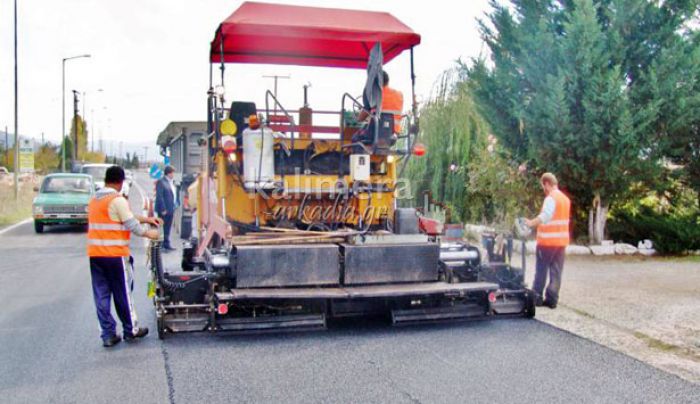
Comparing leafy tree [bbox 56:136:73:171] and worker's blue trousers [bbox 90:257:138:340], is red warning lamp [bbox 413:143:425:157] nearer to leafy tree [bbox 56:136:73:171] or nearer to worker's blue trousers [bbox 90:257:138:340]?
worker's blue trousers [bbox 90:257:138:340]

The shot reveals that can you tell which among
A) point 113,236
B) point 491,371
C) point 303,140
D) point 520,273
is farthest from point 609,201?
point 113,236

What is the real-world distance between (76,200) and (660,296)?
1464cm

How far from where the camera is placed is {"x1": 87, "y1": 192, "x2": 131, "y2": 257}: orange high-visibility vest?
682cm

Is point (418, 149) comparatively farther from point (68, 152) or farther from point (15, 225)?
point (68, 152)

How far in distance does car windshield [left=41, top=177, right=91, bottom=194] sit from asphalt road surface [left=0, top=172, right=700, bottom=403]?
477 inches

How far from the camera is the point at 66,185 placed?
65.2 feet

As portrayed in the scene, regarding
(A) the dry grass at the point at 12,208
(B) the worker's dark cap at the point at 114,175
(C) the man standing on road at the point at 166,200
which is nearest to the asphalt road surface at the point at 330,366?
(B) the worker's dark cap at the point at 114,175

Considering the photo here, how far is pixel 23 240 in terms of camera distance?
1694 centimetres

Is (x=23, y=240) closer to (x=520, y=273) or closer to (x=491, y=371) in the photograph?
(x=520, y=273)

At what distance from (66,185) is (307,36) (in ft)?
44.9

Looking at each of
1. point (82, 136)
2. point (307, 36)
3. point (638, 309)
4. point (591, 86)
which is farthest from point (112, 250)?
point (82, 136)

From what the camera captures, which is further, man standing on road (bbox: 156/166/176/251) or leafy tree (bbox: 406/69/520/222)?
leafy tree (bbox: 406/69/520/222)

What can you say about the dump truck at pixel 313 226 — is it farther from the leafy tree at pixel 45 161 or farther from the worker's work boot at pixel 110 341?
the leafy tree at pixel 45 161

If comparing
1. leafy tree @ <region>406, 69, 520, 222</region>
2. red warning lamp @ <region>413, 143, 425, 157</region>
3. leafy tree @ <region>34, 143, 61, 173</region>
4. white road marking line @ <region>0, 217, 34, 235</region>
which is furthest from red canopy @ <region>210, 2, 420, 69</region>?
leafy tree @ <region>34, 143, 61, 173</region>
